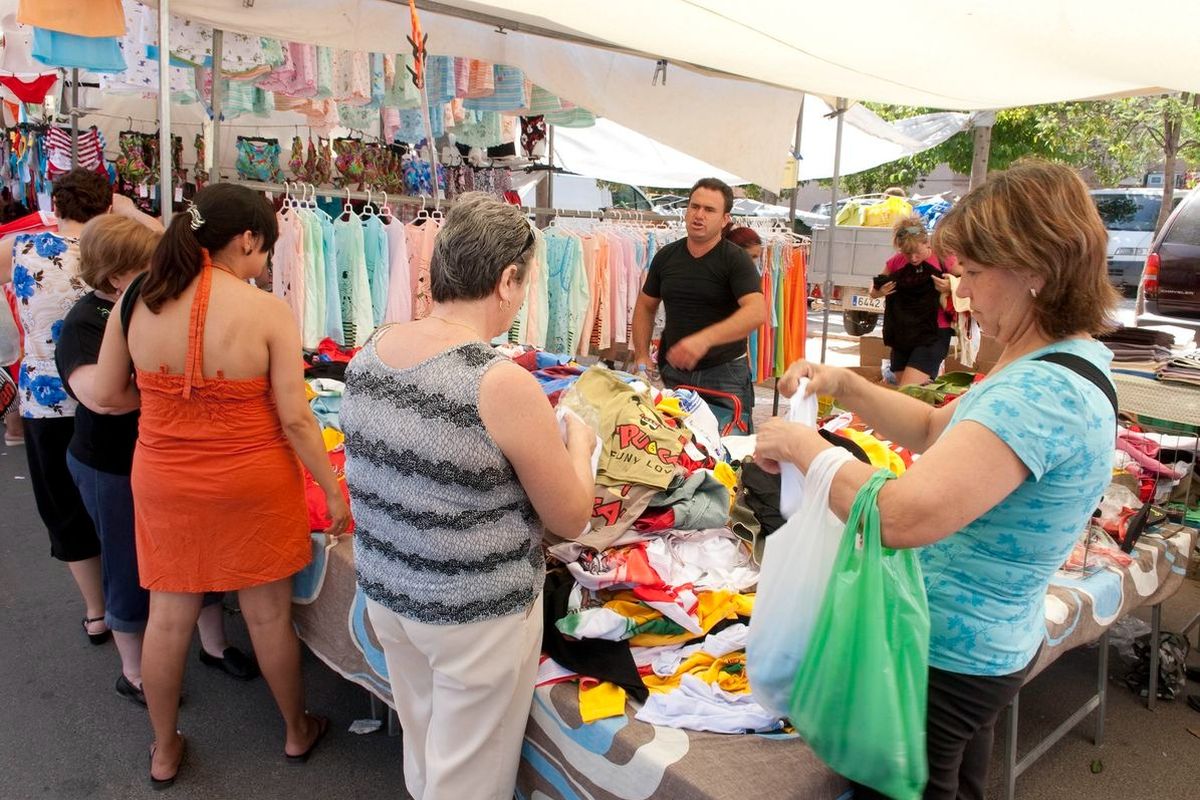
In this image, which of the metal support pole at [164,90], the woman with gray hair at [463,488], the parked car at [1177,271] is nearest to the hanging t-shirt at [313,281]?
the metal support pole at [164,90]

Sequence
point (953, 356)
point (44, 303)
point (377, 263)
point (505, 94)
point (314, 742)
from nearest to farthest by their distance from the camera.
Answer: point (314, 742) < point (44, 303) < point (377, 263) < point (505, 94) < point (953, 356)

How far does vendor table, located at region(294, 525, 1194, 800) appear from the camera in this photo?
70.1 inches

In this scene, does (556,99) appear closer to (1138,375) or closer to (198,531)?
(1138,375)

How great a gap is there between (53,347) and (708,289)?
2.92m

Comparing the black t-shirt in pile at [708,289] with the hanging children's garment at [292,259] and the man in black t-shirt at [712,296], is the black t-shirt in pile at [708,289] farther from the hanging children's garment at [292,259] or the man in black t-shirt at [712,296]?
the hanging children's garment at [292,259]

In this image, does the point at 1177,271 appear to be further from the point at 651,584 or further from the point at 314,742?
the point at 314,742

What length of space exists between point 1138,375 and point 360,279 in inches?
149

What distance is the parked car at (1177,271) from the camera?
7.87m

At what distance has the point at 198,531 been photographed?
249 cm

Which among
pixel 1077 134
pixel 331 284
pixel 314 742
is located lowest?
pixel 314 742

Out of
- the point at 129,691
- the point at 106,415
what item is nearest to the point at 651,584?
the point at 106,415

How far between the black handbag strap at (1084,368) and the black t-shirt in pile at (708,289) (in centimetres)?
283

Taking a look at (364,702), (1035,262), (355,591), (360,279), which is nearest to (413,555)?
(355,591)

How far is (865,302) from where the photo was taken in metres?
9.69
